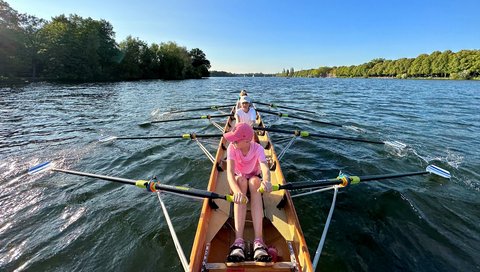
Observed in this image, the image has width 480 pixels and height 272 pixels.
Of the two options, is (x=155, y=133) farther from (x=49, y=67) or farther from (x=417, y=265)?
(x=49, y=67)

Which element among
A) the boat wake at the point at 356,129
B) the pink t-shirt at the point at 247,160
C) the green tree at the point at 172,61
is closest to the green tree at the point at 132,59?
the green tree at the point at 172,61

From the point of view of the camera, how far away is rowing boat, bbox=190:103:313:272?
3406 mm

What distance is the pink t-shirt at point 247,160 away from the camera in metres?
4.62

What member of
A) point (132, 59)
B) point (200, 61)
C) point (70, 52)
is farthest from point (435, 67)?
point (70, 52)

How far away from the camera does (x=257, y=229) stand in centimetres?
388

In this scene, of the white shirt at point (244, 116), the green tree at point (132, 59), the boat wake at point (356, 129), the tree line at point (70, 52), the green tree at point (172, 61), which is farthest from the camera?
the green tree at point (172, 61)

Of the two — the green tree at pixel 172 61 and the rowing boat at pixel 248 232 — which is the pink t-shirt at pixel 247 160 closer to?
the rowing boat at pixel 248 232

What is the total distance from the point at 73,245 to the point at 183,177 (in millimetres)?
3493

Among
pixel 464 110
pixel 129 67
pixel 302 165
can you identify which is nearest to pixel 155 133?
pixel 302 165

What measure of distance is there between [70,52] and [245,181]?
212 feet

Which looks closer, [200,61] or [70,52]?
[70,52]

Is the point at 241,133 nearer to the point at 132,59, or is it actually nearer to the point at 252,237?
the point at 252,237

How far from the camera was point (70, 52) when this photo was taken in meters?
53.6

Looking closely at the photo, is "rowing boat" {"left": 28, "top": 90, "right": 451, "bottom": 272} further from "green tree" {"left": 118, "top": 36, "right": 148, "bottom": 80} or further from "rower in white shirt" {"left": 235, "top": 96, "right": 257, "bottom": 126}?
"green tree" {"left": 118, "top": 36, "right": 148, "bottom": 80}
